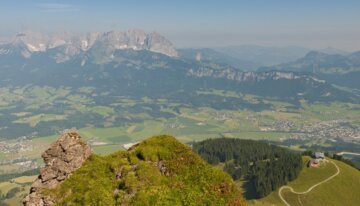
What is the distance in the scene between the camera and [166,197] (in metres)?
33.8

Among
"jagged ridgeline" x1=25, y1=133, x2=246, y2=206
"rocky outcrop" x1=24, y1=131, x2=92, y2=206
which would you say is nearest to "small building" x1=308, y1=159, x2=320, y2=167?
"jagged ridgeline" x1=25, y1=133, x2=246, y2=206

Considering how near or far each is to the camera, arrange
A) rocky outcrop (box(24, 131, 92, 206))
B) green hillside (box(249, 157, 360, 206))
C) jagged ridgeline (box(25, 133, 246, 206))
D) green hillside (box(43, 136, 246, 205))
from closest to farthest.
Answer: green hillside (box(43, 136, 246, 205)), jagged ridgeline (box(25, 133, 246, 206)), rocky outcrop (box(24, 131, 92, 206)), green hillside (box(249, 157, 360, 206))

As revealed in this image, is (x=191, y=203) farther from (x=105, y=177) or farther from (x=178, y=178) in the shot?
(x=105, y=177)

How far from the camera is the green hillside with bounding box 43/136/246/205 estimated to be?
34.2m

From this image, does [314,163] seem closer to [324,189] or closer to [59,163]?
[324,189]

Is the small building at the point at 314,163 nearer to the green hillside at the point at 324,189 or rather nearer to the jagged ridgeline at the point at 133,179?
the green hillside at the point at 324,189

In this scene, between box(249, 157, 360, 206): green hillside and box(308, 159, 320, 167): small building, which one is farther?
box(308, 159, 320, 167): small building

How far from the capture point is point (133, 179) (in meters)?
35.7

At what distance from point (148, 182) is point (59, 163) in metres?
8.84

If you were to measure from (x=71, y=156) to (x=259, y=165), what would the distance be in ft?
503

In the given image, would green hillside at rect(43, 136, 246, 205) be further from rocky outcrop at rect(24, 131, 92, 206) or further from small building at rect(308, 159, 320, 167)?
small building at rect(308, 159, 320, 167)

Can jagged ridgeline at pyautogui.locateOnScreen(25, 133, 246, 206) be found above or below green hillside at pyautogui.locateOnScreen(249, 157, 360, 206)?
above

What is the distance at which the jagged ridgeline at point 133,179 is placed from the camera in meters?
34.4

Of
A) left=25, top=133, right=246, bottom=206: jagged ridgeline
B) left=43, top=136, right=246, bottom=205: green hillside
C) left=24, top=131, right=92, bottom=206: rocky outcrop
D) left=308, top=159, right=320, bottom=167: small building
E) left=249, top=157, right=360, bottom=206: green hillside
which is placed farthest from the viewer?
left=308, top=159, right=320, bottom=167: small building
